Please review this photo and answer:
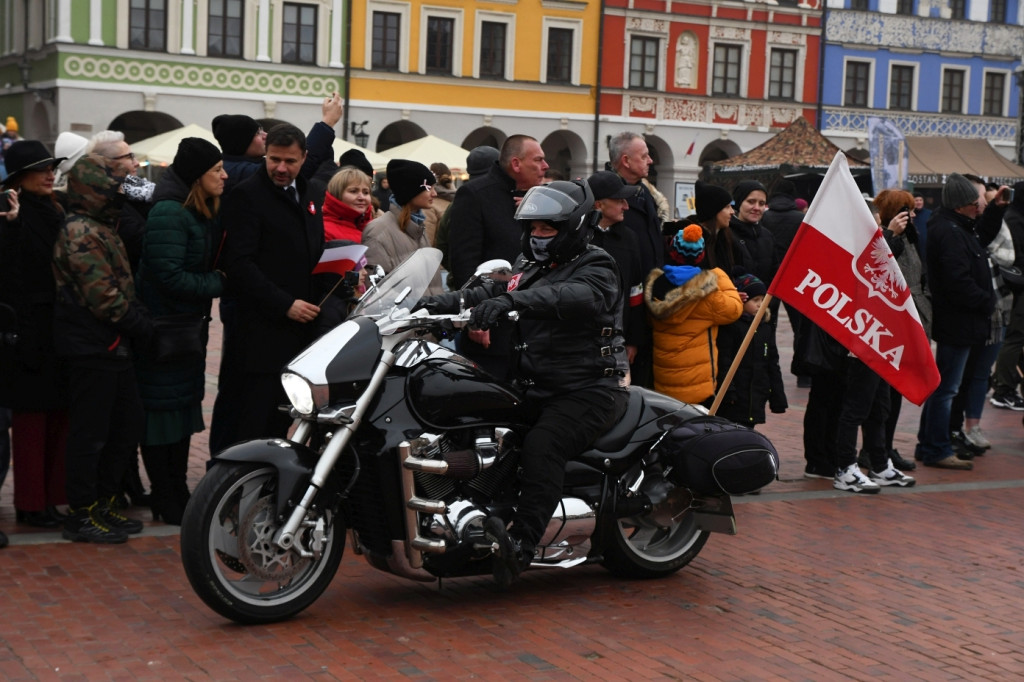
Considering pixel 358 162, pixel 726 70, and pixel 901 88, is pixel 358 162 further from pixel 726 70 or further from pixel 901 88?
pixel 901 88

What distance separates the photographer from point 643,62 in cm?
4494

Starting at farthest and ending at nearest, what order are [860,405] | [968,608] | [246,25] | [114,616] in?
[246,25] < [860,405] < [968,608] < [114,616]

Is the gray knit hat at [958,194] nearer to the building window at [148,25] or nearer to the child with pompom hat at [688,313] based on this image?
the child with pompom hat at [688,313]

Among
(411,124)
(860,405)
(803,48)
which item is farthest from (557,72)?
(860,405)

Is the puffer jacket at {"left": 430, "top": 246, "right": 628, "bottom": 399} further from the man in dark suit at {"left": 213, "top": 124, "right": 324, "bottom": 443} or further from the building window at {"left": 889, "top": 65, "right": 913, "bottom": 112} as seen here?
the building window at {"left": 889, "top": 65, "right": 913, "bottom": 112}

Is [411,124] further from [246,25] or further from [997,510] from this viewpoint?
[997,510]

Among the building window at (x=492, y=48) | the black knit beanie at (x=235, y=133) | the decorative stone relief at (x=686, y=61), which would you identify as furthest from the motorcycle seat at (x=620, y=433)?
the decorative stone relief at (x=686, y=61)

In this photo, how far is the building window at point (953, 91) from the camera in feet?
163

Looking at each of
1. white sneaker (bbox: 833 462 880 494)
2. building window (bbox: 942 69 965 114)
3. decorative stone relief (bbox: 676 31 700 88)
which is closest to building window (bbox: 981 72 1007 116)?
building window (bbox: 942 69 965 114)

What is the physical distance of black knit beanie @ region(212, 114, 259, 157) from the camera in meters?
8.28

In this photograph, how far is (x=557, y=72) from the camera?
43688 millimetres

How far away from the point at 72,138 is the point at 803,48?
136ft

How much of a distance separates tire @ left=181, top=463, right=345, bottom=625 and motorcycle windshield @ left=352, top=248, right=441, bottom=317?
2.66ft

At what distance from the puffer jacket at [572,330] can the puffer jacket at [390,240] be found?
1.82 meters
